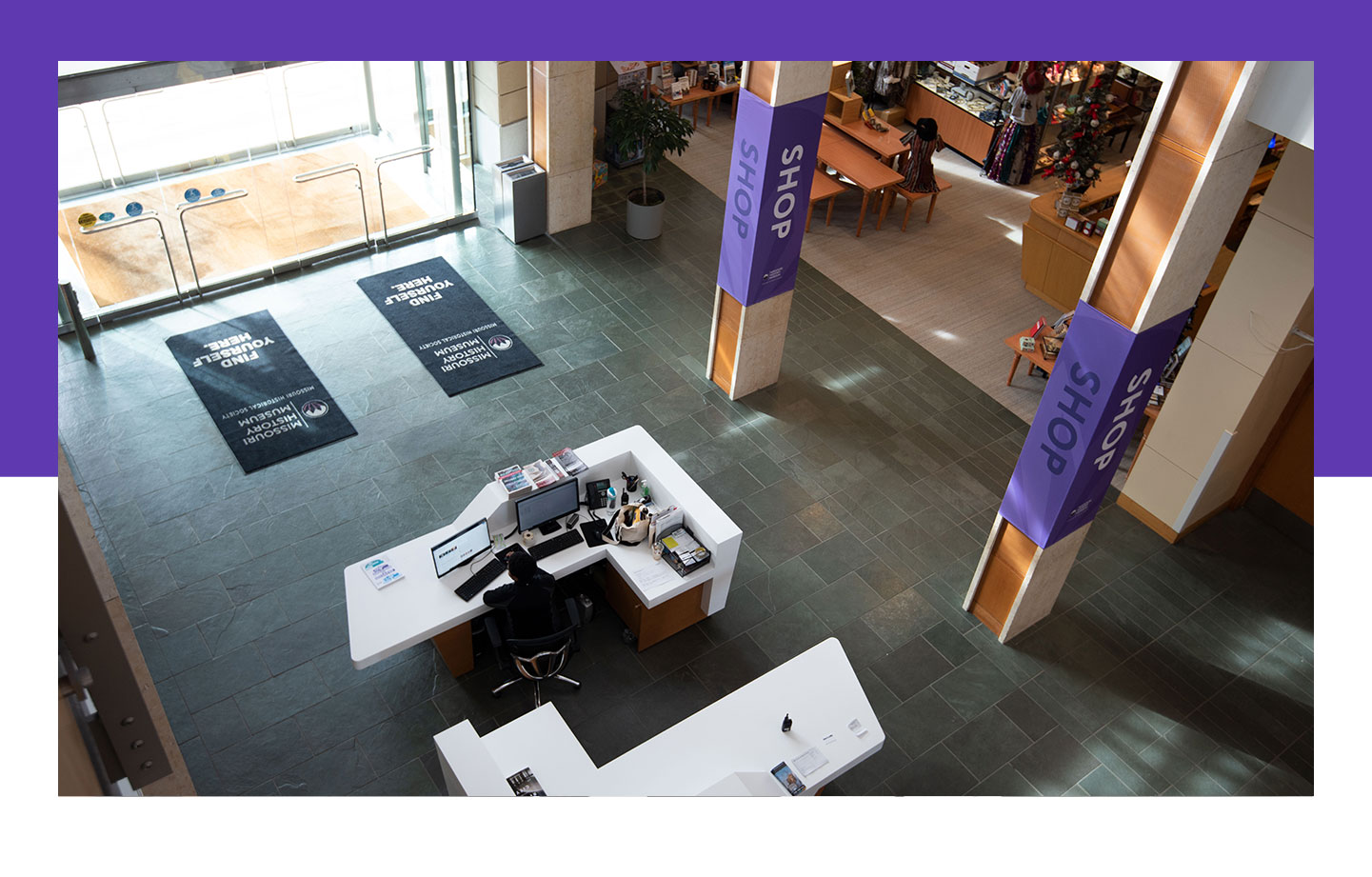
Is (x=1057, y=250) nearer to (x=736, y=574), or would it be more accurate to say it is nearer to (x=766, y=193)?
(x=766, y=193)

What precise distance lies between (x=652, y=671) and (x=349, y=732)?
2.07m

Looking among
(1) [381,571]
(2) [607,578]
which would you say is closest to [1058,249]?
(2) [607,578]

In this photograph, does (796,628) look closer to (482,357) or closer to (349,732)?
(349,732)

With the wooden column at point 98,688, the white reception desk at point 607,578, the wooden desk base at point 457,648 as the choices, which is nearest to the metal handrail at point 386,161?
the white reception desk at point 607,578

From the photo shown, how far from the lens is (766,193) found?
8.76m

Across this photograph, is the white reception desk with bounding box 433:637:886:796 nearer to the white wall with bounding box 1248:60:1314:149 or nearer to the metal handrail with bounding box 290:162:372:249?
the white wall with bounding box 1248:60:1314:149

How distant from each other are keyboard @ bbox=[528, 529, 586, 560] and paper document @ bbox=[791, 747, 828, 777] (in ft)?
7.18

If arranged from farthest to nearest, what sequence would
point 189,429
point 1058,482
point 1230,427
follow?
point 189,429
point 1230,427
point 1058,482

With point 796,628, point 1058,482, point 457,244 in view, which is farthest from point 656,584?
point 457,244

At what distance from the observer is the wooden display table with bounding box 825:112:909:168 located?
511 inches

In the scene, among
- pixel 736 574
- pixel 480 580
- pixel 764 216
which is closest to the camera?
pixel 480 580

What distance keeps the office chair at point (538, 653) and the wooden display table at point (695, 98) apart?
312 inches

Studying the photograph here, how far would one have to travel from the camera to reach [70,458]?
8977mm

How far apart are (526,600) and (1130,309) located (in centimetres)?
404
